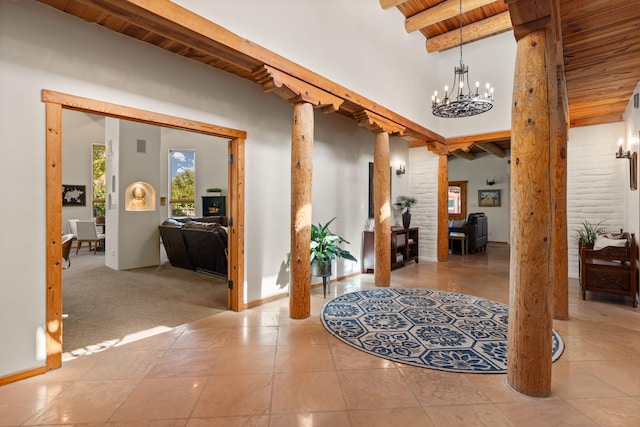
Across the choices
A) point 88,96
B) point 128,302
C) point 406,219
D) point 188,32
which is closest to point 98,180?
point 128,302

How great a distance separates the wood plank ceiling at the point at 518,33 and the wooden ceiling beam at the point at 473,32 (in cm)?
95

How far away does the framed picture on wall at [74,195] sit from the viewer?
9.40 m

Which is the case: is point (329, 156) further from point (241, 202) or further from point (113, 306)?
point (113, 306)

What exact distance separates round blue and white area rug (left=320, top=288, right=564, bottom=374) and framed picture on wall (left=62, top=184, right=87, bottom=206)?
9507 millimetres

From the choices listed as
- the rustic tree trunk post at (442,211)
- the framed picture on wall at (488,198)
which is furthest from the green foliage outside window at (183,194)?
the framed picture on wall at (488,198)

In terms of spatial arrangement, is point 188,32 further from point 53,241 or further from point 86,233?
point 86,233

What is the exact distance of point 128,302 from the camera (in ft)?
12.9

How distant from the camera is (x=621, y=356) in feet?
8.16

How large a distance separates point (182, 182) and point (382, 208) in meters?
8.41

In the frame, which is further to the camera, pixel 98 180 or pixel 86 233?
pixel 98 180

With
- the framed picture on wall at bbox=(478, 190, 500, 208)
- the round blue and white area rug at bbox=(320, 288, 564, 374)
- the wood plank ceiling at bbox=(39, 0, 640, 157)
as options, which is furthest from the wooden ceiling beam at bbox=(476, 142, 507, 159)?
the round blue and white area rug at bbox=(320, 288, 564, 374)

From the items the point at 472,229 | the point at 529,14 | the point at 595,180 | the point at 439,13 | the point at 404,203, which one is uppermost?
the point at 439,13

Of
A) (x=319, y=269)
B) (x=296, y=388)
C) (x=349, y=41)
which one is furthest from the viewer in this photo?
(x=319, y=269)

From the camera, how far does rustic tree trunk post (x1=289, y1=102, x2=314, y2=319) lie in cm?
335
